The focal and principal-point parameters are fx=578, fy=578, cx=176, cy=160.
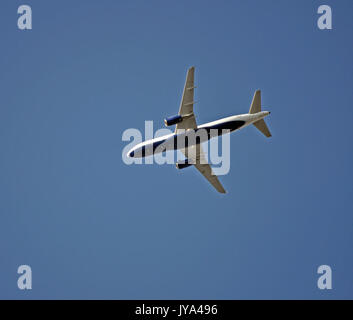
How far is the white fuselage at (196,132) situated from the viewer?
63.4 m

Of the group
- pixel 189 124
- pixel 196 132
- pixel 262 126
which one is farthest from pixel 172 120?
pixel 262 126

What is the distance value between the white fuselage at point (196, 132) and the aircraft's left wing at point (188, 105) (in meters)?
0.69

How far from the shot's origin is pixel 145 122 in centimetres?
6825

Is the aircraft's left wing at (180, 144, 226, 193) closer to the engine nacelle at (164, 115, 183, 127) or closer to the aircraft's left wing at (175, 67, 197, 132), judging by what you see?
the aircraft's left wing at (175, 67, 197, 132)

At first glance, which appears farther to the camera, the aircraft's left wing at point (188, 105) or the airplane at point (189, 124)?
the airplane at point (189, 124)

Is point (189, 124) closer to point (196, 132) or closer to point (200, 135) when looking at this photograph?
point (196, 132)

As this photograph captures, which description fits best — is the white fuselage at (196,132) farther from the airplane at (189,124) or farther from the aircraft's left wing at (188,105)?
the aircraft's left wing at (188,105)

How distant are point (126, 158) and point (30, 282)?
18292 mm

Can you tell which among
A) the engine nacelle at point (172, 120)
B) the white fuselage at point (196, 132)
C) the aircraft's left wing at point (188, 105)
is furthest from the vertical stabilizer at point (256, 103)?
the engine nacelle at point (172, 120)
